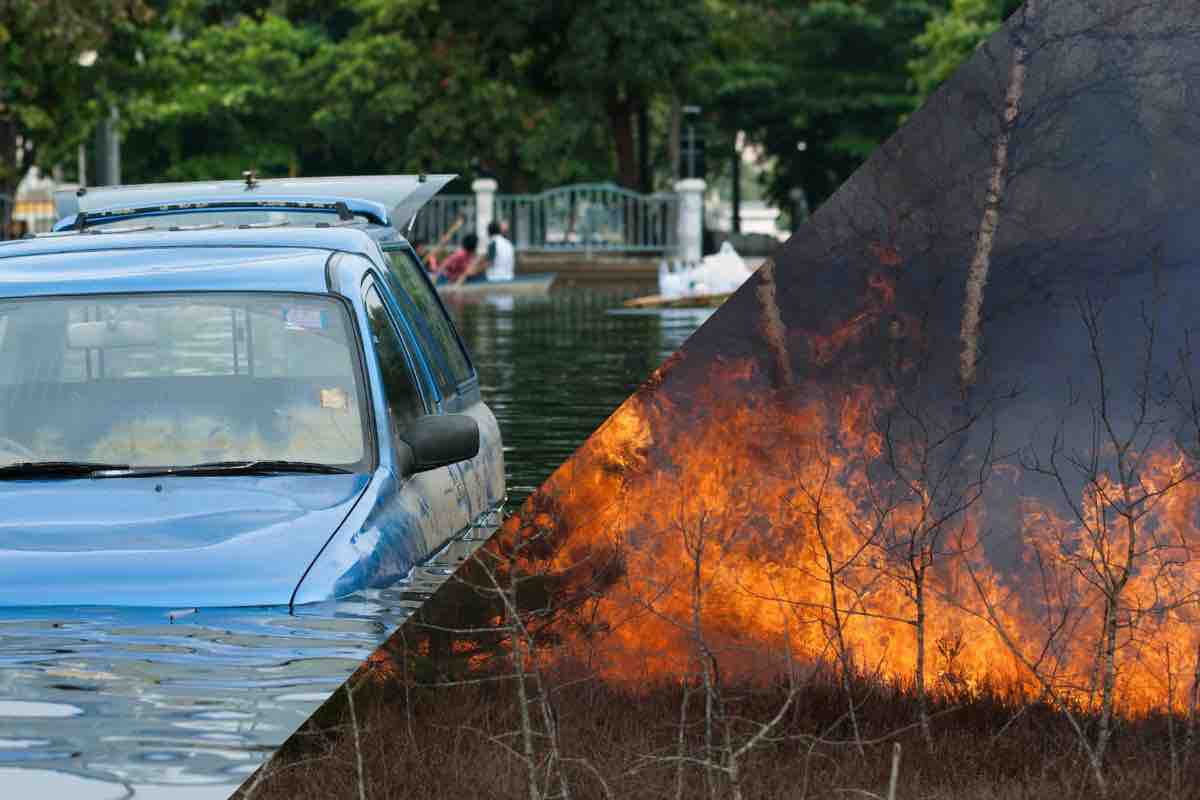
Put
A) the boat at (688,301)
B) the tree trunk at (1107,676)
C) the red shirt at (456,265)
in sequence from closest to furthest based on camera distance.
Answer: the tree trunk at (1107,676)
the boat at (688,301)
the red shirt at (456,265)

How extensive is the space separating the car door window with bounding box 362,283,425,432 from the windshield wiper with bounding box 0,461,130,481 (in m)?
0.82

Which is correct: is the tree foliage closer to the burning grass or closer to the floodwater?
the floodwater

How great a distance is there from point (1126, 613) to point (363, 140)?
6786cm

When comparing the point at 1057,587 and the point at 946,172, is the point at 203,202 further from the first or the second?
the point at 1057,587

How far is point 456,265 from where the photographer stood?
132 ft

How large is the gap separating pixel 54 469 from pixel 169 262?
2.71 ft

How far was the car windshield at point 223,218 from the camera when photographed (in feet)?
26.7

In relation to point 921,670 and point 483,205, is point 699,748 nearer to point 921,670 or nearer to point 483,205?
point 921,670

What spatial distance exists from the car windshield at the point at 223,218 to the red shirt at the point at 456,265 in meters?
31.1

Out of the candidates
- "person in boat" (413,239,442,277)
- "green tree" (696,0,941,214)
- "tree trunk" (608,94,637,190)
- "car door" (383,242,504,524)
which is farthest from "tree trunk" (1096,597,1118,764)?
"green tree" (696,0,941,214)

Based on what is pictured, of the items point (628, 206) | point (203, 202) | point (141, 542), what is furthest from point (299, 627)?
point (628, 206)

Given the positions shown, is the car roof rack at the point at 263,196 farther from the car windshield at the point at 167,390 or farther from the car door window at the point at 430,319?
the car windshield at the point at 167,390

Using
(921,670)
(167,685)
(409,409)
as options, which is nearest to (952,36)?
(409,409)

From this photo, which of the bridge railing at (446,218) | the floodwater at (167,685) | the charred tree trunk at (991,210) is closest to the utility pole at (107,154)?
the bridge railing at (446,218)
